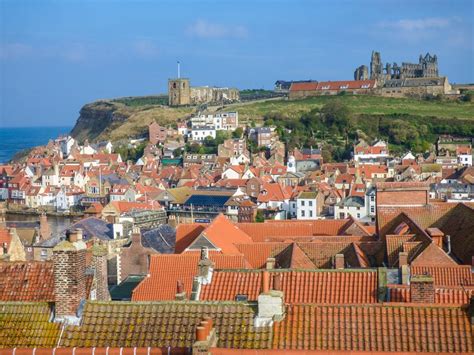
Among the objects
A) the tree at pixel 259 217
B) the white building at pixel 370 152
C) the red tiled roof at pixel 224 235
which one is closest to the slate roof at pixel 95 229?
the red tiled roof at pixel 224 235

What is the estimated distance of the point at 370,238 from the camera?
28094 millimetres

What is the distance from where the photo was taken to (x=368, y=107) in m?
120

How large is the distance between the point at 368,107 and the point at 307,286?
352ft

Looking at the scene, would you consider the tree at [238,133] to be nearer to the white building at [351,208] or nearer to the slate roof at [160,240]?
the white building at [351,208]

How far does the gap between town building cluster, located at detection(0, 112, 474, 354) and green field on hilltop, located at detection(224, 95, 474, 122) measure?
152 ft

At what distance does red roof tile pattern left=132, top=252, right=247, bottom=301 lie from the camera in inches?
800

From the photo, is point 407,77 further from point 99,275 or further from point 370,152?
point 99,275

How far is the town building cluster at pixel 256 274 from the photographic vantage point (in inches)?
402

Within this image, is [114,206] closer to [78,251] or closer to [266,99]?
[78,251]

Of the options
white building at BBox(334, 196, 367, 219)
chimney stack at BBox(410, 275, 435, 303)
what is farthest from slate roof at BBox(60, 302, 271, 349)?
white building at BBox(334, 196, 367, 219)

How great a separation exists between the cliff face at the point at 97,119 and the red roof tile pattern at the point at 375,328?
134027 millimetres

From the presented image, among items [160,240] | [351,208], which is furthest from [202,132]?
[160,240]

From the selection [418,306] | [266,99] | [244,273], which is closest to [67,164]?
[266,99]

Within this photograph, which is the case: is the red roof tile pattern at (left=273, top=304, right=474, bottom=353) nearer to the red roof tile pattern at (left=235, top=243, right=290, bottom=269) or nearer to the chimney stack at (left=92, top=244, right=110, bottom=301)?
the chimney stack at (left=92, top=244, right=110, bottom=301)
